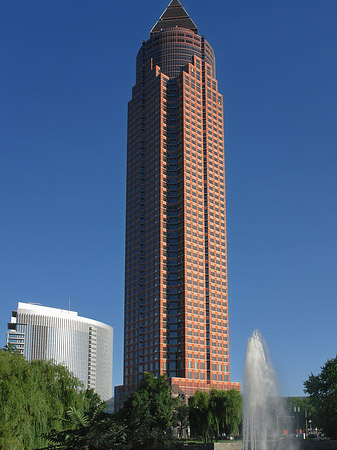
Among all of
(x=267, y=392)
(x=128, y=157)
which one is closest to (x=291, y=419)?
(x=267, y=392)

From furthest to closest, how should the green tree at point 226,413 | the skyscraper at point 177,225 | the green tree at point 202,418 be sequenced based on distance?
the skyscraper at point 177,225
the green tree at point 202,418
the green tree at point 226,413

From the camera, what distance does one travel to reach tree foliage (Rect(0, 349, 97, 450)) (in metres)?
36.3

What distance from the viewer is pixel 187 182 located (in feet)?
588

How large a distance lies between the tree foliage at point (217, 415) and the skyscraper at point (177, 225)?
51.3 metres

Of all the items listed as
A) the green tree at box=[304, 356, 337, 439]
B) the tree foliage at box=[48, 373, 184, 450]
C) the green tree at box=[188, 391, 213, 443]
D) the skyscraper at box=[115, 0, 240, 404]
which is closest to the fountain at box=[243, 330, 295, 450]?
the green tree at box=[304, 356, 337, 439]

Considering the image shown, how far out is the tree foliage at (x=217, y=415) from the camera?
326 feet

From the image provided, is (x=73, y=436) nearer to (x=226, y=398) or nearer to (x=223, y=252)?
(x=226, y=398)

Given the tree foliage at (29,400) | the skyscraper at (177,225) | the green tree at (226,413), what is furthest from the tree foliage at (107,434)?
the skyscraper at (177,225)

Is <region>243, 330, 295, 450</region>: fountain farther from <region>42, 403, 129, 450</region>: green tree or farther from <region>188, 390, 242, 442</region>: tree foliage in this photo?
<region>42, 403, 129, 450</region>: green tree

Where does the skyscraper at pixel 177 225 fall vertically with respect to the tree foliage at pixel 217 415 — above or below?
above

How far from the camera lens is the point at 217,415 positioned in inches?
3989

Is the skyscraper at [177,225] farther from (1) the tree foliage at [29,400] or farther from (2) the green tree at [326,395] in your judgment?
(1) the tree foliage at [29,400]

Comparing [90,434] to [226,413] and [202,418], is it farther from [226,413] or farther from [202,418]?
[202,418]

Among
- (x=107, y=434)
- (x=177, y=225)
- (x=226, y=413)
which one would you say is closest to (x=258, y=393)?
(x=226, y=413)
